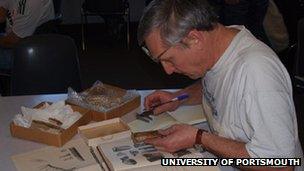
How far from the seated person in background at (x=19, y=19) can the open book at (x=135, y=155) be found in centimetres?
201

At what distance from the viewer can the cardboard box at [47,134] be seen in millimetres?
1649

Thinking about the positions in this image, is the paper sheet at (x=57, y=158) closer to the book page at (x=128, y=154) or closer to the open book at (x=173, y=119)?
the book page at (x=128, y=154)

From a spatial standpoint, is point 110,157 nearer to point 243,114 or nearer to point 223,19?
point 243,114

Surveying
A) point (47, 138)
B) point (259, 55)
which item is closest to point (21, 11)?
point (47, 138)

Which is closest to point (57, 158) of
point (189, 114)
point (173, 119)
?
point (173, 119)

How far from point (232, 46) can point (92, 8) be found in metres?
4.09

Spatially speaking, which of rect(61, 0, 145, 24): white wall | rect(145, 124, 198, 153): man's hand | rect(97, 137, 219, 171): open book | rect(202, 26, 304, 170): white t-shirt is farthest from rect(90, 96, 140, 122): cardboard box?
rect(61, 0, 145, 24): white wall

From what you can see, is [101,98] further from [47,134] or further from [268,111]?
[268,111]

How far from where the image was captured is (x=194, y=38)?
1.42 meters

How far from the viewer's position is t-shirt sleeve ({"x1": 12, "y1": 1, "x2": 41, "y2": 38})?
10.9ft

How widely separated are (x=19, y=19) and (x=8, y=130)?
173 cm

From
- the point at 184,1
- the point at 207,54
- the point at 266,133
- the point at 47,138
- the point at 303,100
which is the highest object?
the point at 184,1

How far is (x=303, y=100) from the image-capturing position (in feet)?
12.7

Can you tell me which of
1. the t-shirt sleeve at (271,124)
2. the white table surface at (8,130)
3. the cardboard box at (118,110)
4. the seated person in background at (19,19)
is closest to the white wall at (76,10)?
the seated person in background at (19,19)
